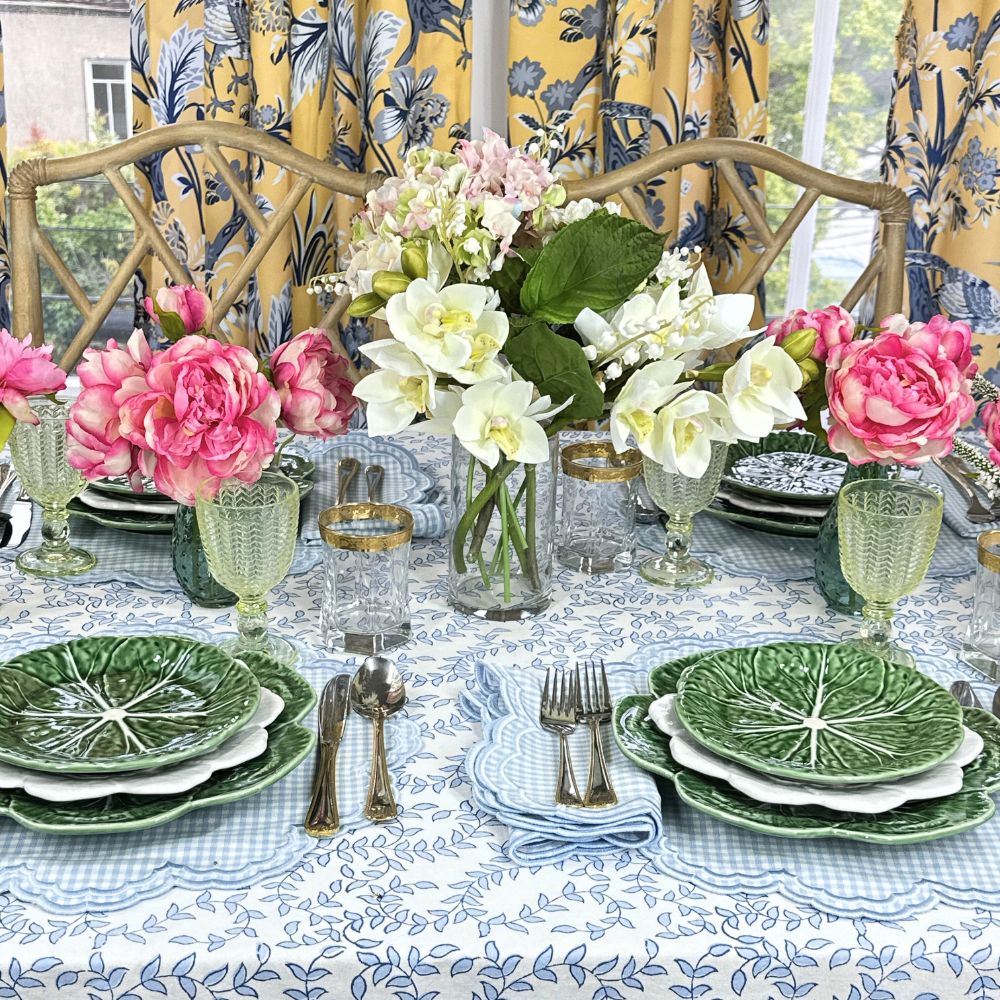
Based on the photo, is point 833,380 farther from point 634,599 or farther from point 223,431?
point 223,431

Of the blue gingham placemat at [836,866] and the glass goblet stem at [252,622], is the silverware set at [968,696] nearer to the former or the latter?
the blue gingham placemat at [836,866]

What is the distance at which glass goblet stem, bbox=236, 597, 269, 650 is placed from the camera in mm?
1017

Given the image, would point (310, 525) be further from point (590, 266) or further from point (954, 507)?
point (954, 507)

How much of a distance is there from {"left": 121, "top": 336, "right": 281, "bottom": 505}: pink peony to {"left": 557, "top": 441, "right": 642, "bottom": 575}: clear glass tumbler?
391 mm

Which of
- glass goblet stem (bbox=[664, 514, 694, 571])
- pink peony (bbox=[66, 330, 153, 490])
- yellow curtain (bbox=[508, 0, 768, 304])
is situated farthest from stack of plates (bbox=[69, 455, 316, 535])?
yellow curtain (bbox=[508, 0, 768, 304])

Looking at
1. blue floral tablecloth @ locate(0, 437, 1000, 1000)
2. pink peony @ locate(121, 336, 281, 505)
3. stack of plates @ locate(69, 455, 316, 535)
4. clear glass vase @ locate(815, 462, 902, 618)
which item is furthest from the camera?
stack of plates @ locate(69, 455, 316, 535)

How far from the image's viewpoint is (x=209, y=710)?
88 cm

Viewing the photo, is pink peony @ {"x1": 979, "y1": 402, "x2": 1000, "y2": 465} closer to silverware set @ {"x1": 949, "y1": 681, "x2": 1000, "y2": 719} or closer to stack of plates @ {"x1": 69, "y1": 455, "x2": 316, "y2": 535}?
silverware set @ {"x1": 949, "y1": 681, "x2": 1000, "y2": 719}

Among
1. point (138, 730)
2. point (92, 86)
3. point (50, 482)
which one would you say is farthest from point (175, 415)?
point (92, 86)

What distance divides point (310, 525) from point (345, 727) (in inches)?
16.1

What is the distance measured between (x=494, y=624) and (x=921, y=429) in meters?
0.40

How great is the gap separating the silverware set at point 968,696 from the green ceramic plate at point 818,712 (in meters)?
0.04

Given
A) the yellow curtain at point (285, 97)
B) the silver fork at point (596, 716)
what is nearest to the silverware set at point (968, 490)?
the silver fork at point (596, 716)

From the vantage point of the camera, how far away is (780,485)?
1.36 metres
